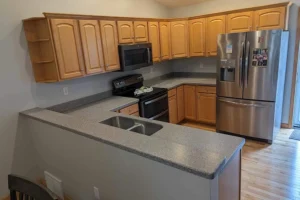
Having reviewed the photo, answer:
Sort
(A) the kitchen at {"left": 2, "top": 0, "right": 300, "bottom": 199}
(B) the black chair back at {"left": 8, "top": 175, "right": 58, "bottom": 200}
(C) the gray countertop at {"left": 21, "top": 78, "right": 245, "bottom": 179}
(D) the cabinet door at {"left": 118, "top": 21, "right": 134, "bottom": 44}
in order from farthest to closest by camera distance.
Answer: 1. (D) the cabinet door at {"left": 118, "top": 21, "right": 134, "bottom": 44}
2. (A) the kitchen at {"left": 2, "top": 0, "right": 300, "bottom": 199}
3. (C) the gray countertop at {"left": 21, "top": 78, "right": 245, "bottom": 179}
4. (B) the black chair back at {"left": 8, "top": 175, "right": 58, "bottom": 200}

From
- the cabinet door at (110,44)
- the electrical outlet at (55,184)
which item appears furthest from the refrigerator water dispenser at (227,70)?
the electrical outlet at (55,184)

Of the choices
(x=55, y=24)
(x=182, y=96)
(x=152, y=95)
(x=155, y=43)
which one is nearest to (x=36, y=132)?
(x=55, y=24)

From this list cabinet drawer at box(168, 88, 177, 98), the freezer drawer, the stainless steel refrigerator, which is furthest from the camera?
cabinet drawer at box(168, 88, 177, 98)

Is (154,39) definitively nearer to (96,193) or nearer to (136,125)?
(136,125)

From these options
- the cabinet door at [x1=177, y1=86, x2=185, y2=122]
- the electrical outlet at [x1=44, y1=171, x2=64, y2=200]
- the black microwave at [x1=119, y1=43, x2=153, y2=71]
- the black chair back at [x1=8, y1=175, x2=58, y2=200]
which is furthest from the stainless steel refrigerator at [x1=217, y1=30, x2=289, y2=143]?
the black chair back at [x1=8, y1=175, x2=58, y2=200]

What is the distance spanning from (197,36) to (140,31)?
1.26 m

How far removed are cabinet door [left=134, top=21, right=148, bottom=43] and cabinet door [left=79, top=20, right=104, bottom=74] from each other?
2.52 ft

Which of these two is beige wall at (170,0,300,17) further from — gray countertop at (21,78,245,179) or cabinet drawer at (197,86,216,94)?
gray countertop at (21,78,245,179)

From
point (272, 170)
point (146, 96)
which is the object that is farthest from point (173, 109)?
point (272, 170)

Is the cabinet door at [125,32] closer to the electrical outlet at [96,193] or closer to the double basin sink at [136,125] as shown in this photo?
the double basin sink at [136,125]

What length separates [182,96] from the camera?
427 cm

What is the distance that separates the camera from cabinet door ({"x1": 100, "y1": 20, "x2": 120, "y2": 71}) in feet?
9.53

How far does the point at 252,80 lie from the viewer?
10.5 feet

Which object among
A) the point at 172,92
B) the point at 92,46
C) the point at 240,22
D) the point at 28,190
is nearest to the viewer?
the point at 28,190
